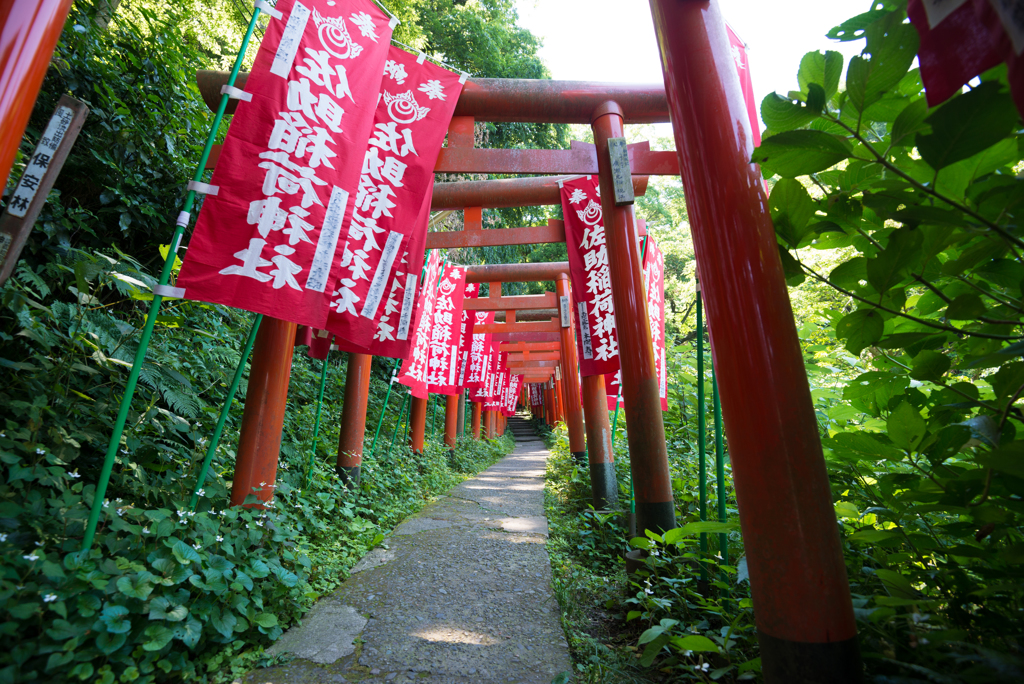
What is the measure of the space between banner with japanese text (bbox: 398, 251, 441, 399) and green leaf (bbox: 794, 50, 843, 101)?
5434 millimetres

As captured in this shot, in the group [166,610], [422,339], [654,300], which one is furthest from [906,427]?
[422,339]

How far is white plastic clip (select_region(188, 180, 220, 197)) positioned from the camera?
2551 millimetres

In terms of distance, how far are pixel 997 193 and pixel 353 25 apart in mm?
3834

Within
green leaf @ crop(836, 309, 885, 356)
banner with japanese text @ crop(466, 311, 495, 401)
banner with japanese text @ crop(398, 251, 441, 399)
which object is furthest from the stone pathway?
banner with japanese text @ crop(466, 311, 495, 401)

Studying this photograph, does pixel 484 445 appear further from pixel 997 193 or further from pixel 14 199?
pixel 997 193

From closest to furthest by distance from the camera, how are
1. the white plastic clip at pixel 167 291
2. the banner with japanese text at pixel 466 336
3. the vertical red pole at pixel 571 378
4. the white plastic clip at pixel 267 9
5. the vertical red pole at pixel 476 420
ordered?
the white plastic clip at pixel 167 291
the white plastic clip at pixel 267 9
the vertical red pole at pixel 571 378
the banner with japanese text at pixel 466 336
the vertical red pole at pixel 476 420

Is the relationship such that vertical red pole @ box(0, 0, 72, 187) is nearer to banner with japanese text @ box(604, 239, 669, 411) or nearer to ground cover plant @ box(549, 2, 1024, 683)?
ground cover plant @ box(549, 2, 1024, 683)

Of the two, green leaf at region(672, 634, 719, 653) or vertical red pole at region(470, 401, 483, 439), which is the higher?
vertical red pole at region(470, 401, 483, 439)

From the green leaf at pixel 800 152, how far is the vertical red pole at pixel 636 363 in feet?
9.20

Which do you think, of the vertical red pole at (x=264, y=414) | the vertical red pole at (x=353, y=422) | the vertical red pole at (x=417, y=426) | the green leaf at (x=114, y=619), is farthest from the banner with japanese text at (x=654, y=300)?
the green leaf at (x=114, y=619)

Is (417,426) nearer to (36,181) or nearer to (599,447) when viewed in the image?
(599,447)

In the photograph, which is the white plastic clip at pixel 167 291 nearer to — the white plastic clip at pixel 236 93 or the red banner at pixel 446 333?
the white plastic clip at pixel 236 93

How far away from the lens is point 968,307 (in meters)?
1.03

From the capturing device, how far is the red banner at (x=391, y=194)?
10.9ft
